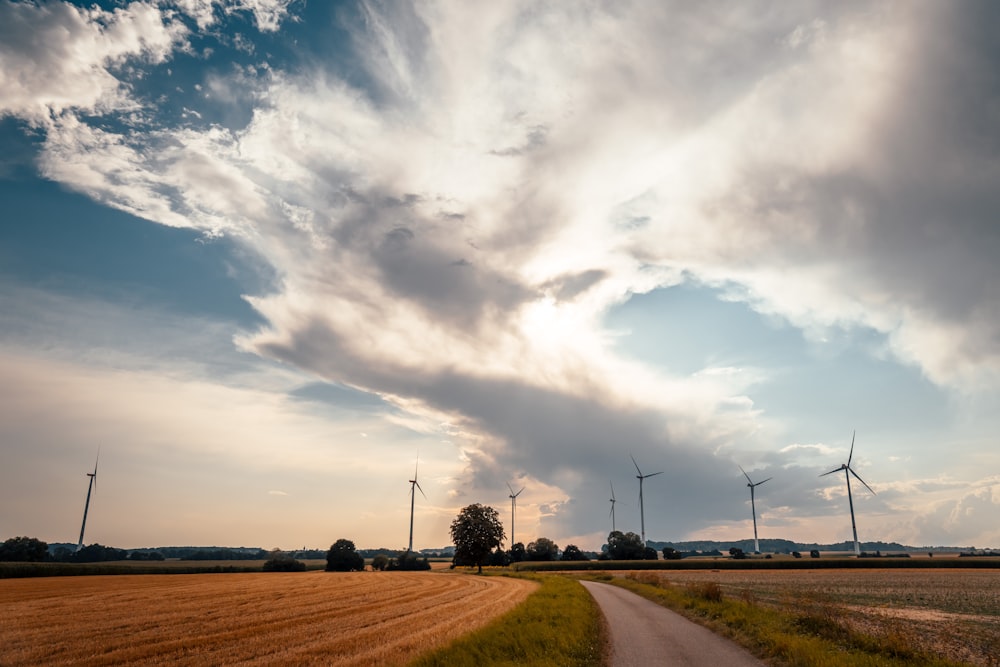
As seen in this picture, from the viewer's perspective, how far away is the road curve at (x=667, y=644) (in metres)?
20.5

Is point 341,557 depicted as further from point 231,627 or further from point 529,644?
point 529,644

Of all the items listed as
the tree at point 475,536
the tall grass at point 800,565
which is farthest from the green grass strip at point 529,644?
the tall grass at point 800,565

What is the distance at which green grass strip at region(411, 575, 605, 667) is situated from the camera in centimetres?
1886

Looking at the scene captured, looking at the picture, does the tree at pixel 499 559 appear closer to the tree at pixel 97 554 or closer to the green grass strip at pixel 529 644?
the tree at pixel 97 554

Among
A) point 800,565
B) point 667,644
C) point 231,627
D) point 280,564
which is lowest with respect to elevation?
point 280,564

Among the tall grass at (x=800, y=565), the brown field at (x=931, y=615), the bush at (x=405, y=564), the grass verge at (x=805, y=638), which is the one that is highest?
the grass verge at (x=805, y=638)

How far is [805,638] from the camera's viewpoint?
23.7m

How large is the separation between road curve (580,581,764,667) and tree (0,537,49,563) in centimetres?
13076

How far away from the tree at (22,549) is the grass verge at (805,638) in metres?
134

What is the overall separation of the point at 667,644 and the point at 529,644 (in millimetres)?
6244

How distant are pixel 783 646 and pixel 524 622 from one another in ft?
36.4

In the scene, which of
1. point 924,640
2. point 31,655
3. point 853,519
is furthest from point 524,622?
point 853,519

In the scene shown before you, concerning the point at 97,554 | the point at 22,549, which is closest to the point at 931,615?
the point at 22,549

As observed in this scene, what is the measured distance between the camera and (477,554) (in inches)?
4712
